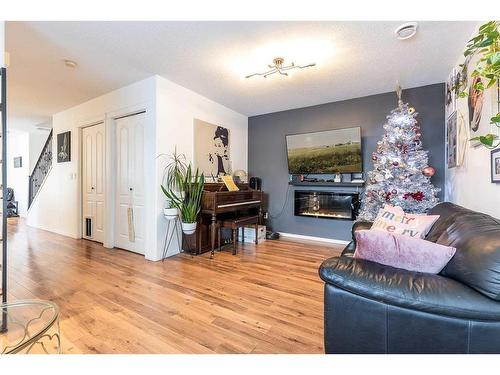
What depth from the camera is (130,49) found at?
243 centimetres

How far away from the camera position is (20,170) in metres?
7.12

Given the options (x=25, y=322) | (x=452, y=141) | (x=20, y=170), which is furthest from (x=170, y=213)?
(x=20, y=170)

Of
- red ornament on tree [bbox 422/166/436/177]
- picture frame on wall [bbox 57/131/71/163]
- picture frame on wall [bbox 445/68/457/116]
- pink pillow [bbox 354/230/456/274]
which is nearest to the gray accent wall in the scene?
picture frame on wall [bbox 445/68/457/116]

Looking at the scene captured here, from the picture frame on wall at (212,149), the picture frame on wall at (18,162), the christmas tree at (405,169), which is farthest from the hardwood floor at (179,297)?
the picture frame on wall at (18,162)

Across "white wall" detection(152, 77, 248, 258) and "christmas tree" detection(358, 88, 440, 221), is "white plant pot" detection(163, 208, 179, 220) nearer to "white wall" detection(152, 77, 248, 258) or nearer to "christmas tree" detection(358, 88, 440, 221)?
"white wall" detection(152, 77, 248, 258)

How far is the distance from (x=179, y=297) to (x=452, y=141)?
12.0 feet

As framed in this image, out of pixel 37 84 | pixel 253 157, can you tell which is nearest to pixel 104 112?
pixel 37 84

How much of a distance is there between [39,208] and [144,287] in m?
4.63

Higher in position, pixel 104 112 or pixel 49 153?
pixel 104 112

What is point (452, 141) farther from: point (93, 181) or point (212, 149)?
point (93, 181)

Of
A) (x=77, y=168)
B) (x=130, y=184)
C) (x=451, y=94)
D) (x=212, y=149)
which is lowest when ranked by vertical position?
(x=130, y=184)

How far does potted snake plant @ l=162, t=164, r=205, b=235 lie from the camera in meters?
3.16

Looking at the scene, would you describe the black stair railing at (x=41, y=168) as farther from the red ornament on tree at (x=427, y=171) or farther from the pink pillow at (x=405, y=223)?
the red ornament on tree at (x=427, y=171)
